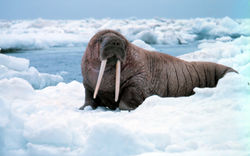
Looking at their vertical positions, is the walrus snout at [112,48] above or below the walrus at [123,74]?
above

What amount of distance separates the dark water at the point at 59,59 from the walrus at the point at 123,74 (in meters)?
8.58

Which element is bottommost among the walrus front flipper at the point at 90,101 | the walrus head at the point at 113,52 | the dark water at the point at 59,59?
the dark water at the point at 59,59

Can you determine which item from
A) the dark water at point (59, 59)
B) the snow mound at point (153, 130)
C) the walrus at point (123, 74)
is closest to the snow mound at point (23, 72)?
the dark water at point (59, 59)

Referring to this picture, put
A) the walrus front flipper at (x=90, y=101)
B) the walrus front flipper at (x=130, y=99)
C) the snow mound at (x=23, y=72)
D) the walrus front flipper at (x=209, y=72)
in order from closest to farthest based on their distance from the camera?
the walrus front flipper at (x=130, y=99)
the walrus front flipper at (x=90, y=101)
the walrus front flipper at (x=209, y=72)
the snow mound at (x=23, y=72)

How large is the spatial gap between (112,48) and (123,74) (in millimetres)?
537

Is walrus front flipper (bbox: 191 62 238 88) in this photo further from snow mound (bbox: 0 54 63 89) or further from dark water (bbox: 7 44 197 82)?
dark water (bbox: 7 44 197 82)

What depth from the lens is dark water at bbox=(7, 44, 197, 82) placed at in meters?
15.9

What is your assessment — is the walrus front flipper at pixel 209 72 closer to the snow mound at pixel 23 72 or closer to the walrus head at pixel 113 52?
the walrus head at pixel 113 52

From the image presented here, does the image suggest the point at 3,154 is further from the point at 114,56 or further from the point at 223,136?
the point at 114,56

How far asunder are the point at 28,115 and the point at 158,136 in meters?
1.45

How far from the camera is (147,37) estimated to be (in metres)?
21.8

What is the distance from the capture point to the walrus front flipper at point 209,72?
231 inches

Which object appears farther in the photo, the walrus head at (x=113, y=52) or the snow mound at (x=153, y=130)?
the walrus head at (x=113, y=52)

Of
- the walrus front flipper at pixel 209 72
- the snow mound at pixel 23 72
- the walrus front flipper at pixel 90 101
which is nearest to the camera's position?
the walrus front flipper at pixel 90 101
